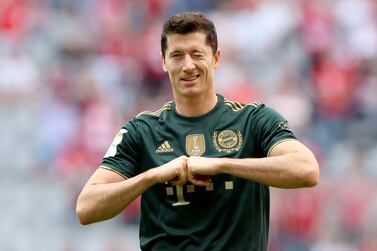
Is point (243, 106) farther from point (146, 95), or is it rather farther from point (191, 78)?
point (146, 95)

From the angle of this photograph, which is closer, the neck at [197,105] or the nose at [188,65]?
the nose at [188,65]

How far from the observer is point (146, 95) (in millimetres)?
13617

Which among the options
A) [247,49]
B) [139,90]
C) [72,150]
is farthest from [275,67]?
[72,150]

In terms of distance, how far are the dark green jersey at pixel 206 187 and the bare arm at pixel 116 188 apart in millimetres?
129

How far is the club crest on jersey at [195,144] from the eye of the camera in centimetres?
595

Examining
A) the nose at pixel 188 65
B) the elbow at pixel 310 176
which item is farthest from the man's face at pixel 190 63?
the elbow at pixel 310 176

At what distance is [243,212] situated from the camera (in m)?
5.83

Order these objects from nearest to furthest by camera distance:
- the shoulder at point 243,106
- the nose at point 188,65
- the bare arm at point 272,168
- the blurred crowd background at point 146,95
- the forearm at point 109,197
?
the bare arm at point 272,168
the forearm at point 109,197
the nose at point 188,65
the shoulder at point 243,106
the blurred crowd background at point 146,95

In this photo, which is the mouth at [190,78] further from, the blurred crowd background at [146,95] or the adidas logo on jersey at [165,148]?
the blurred crowd background at [146,95]

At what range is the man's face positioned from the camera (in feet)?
19.5

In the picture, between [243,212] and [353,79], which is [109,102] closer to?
[353,79]

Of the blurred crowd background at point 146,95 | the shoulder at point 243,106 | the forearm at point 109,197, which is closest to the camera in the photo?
the forearm at point 109,197

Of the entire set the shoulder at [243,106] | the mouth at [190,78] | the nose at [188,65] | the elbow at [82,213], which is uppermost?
the nose at [188,65]

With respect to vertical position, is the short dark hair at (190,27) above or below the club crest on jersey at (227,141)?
above
